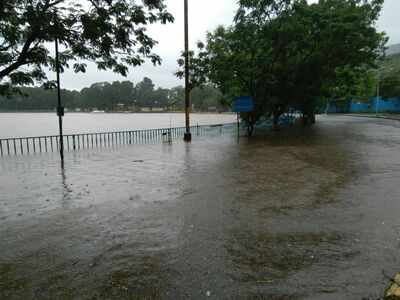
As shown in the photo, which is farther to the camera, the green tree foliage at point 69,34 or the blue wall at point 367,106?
the blue wall at point 367,106

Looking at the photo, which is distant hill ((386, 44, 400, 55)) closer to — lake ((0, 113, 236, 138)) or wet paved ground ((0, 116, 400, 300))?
lake ((0, 113, 236, 138))

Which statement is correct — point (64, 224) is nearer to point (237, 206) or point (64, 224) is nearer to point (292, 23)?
point (237, 206)

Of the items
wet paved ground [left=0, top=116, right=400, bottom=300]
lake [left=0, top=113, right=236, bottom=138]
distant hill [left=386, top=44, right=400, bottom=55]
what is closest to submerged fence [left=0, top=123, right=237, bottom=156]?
wet paved ground [left=0, top=116, right=400, bottom=300]

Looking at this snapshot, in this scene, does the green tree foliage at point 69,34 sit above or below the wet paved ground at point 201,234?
above

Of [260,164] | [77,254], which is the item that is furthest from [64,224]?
[260,164]

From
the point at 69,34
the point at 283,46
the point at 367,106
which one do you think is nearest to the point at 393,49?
the point at 367,106

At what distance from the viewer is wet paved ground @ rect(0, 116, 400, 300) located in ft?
10.4

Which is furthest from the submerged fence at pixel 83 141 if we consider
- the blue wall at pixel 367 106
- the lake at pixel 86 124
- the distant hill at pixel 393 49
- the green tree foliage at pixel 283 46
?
the distant hill at pixel 393 49

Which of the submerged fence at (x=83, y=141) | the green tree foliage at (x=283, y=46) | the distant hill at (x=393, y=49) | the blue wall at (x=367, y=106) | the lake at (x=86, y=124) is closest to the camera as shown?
the submerged fence at (x=83, y=141)

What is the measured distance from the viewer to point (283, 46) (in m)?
18.3

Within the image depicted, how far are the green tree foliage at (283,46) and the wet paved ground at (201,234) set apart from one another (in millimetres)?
10964

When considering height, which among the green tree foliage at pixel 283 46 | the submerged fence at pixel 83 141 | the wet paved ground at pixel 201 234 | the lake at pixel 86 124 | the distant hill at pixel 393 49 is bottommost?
the lake at pixel 86 124

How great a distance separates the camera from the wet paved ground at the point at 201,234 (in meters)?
3.17

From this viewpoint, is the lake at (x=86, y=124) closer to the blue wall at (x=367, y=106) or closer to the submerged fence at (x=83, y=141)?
the submerged fence at (x=83, y=141)
